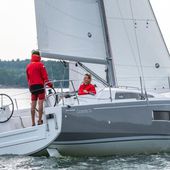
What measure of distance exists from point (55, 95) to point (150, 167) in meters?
2.89

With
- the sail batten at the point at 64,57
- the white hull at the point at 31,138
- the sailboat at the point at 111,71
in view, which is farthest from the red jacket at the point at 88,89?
the sail batten at the point at 64,57

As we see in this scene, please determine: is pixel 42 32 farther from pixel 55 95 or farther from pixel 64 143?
pixel 64 143

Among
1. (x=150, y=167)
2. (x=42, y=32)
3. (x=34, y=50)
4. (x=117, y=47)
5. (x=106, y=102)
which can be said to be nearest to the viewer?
(x=150, y=167)

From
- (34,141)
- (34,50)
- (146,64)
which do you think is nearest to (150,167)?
(34,141)

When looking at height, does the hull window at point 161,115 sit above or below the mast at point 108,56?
below

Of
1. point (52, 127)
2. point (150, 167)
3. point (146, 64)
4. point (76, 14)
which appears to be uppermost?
point (76, 14)

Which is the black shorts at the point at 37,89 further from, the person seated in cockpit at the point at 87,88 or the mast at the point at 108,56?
the mast at the point at 108,56

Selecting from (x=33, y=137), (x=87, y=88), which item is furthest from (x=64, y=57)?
(x=33, y=137)

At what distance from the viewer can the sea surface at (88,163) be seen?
12602mm

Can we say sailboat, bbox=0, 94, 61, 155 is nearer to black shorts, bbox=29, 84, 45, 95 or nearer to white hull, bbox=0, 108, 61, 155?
white hull, bbox=0, 108, 61, 155

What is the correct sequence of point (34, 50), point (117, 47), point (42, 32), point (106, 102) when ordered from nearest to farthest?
point (106, 102), point (34, 50), point (42, 32), point (117, 47)

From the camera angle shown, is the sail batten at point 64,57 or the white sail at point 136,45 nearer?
the sail batten at point 64,57

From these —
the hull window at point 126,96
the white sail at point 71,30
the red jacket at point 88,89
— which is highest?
the white sail at point 71,30

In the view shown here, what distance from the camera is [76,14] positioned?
1591 cm
